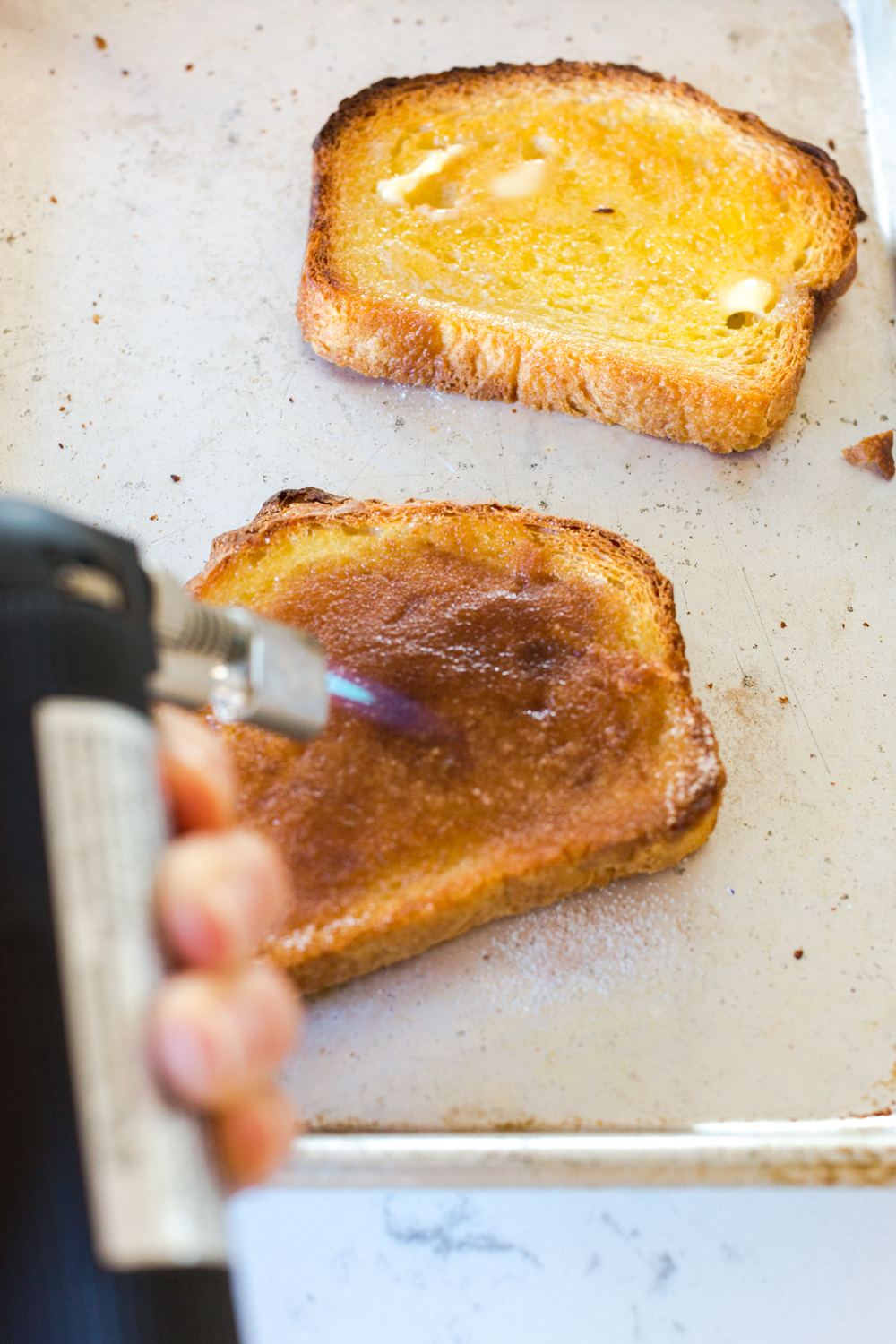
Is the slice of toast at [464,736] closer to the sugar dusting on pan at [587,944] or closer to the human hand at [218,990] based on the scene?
the sugar dusting on pan at [587,944]

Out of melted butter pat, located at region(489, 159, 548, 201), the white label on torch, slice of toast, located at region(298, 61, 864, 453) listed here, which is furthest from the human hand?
melted butter pat, located at region(489, 159, 548, 201)

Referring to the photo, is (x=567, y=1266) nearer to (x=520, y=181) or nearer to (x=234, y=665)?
(x=234, y=665)

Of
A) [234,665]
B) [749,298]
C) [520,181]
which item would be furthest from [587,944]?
[520,181]

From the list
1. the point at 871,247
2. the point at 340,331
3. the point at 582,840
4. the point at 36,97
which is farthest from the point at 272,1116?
the point at 36,97

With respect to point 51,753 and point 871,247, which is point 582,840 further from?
point 871,247

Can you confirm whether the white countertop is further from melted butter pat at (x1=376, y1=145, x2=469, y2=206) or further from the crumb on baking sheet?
melted butter pat at (x1=376, y1=145, x2=469, y2=206)

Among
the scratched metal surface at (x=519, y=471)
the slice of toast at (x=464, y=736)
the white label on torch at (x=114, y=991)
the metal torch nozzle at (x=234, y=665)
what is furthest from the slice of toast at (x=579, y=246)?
the white label on torch at (x=114, y=991)
